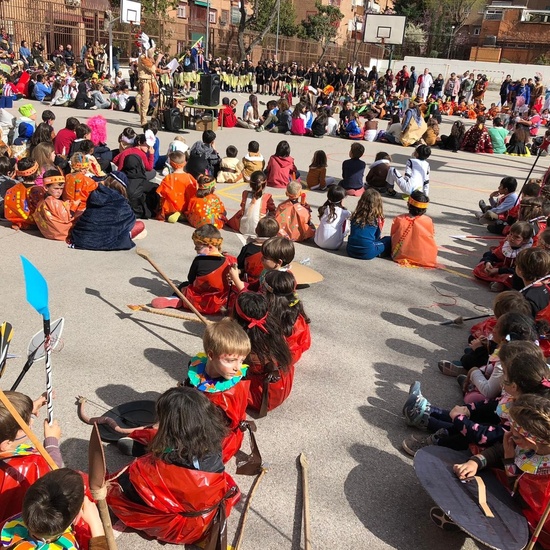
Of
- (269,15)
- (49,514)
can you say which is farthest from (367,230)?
(269,15)

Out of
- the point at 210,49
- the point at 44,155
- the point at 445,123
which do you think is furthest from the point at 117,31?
the point at 44,155

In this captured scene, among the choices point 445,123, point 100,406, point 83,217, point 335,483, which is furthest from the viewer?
point 445,123

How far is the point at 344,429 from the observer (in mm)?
4164

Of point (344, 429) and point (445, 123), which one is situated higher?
point (445, 123)

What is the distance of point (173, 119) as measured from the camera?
15.8 meters

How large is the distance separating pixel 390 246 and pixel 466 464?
471 cm

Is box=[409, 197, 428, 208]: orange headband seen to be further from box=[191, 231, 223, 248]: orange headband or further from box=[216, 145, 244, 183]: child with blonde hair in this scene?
box=[216, 145, 244, 183]: child with blonde hair

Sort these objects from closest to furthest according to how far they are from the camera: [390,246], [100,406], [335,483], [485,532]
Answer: [485,532]
[335,483]
[100,406]
[390,246]

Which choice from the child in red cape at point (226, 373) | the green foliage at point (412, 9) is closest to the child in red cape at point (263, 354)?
the child in red cape at point (226, 373)

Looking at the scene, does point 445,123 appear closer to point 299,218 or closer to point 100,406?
point 299,218

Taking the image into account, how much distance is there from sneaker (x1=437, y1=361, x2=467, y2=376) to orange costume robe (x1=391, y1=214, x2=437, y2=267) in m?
2.72

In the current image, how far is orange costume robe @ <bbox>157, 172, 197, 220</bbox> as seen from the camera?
8406 millimetres

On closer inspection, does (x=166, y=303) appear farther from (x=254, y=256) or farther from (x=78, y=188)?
(x=78, y=188)

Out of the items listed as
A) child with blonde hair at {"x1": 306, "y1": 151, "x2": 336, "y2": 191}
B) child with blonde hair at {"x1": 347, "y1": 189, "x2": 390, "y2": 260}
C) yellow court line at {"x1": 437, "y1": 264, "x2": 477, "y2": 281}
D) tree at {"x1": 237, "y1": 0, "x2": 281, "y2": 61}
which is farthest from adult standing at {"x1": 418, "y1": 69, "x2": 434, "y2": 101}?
child with blonde hair at {"x1": 347, "y1": 189, "x2": 390, "y2": 260}
